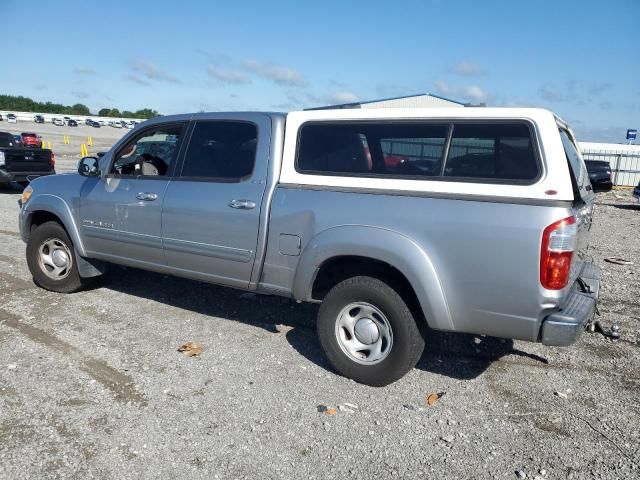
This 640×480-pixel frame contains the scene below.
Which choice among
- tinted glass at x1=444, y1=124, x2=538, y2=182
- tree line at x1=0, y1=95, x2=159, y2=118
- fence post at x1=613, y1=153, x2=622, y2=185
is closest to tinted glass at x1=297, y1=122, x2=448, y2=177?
tinted glass at x1=444, y1=124, x2=538, y2=182

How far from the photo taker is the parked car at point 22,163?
14.0m

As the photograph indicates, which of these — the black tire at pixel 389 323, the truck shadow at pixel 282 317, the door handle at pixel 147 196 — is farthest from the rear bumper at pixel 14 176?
the black tire at pixel 389 323

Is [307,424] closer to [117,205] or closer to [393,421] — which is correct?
[393,421]

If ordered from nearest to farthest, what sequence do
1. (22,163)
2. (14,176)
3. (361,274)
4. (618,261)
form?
(361,274), (618,261), (14,176), (22,163)

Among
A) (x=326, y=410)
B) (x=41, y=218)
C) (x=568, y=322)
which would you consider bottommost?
(x=326, y=410)

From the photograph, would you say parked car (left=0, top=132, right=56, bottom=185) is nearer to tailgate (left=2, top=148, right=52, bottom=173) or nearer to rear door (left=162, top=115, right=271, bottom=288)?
tailgate (left=2, top=148, right=52, bottom=173)

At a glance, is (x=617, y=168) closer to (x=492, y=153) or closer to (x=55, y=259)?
(x=492, y=153)

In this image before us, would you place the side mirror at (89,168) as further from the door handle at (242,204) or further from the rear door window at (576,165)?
the rear door window at (576,165)

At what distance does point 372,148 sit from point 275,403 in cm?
194

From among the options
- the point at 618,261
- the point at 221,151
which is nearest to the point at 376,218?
the point at 221,151

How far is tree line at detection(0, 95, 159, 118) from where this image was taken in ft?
338

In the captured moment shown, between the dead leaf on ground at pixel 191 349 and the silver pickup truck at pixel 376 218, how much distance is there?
573 millimetres

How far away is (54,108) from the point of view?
110 meters

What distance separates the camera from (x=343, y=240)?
385 centimetres
